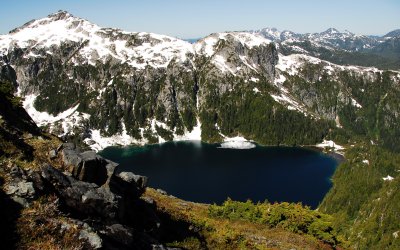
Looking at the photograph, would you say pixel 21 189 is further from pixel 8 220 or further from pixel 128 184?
pixel 128 184

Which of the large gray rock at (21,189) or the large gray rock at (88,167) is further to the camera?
the large gray rock at (88,167)

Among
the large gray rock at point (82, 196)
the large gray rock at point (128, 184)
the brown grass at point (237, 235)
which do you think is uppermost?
the large gray rock at point (82, 196)

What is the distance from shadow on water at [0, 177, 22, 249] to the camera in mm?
19922

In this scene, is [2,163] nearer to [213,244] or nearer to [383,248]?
[213,244]

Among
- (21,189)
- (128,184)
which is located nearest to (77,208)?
(21,189)

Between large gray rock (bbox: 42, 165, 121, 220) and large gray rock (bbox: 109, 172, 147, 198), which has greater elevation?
large gray rock (bbox: 42, 165, 121, 220)

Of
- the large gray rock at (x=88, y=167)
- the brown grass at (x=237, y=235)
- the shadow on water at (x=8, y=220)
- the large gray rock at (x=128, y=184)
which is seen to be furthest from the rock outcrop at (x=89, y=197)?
the brown grass at (x=237, y=235)

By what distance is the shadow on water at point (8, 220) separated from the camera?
65.4 ft

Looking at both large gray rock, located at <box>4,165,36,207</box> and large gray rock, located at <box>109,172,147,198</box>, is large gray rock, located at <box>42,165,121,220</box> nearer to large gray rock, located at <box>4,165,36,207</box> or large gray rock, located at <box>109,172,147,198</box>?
large gray rock, located at <box>4,165,36,207</box>

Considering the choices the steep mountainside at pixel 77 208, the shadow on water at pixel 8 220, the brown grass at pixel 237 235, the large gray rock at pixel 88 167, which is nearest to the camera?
the shadow on water at pixel 8 220

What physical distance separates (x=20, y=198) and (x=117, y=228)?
6.28m

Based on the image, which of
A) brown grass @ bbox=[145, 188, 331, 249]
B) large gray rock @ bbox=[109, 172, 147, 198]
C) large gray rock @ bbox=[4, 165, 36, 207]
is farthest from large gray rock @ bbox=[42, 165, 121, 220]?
brown grass @ bbox=[145, 188, 331, 249]

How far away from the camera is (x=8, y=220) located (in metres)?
21.4

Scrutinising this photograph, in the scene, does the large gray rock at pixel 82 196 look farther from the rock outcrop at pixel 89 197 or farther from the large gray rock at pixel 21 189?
the large gray rock at pixel 21 189
